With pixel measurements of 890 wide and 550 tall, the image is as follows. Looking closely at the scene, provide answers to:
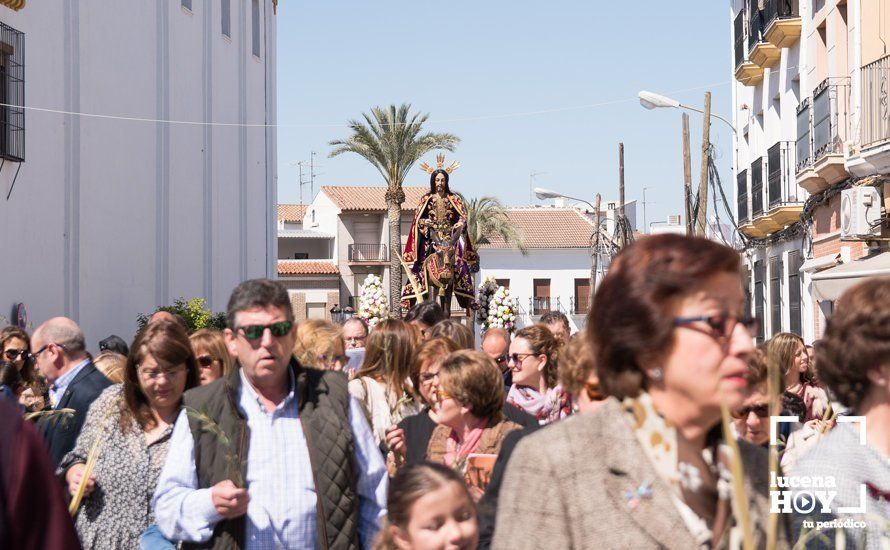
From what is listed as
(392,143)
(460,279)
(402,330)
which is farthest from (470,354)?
(392,143)

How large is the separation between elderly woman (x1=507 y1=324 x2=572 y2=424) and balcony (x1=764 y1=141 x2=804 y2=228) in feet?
58.4

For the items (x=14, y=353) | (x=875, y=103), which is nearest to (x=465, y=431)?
(x=14, y=353)

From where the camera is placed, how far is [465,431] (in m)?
5.36

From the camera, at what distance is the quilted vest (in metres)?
4.47

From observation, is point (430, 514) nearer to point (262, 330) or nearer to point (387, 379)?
point (262, 330)

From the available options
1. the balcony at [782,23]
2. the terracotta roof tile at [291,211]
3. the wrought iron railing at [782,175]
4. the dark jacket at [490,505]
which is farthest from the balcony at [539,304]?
the dark jacket at [490,505]

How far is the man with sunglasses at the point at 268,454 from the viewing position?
4438mm

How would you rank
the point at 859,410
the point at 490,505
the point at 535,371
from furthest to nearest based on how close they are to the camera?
the point at 535,371, the point at 490,505, the point at 859,410

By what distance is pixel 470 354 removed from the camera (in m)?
5.43

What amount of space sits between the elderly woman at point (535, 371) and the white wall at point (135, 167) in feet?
49.8

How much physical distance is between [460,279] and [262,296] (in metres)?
15.6

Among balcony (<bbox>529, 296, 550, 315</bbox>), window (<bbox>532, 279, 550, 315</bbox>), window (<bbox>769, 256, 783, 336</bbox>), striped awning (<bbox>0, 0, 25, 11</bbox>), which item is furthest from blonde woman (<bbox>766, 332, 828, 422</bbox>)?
window (<bbox>532, 279, 550, 315</bbox>)

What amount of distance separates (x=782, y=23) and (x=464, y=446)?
19.5 metres

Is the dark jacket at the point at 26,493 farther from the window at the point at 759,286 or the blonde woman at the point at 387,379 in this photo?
the window at the point at 759,286
